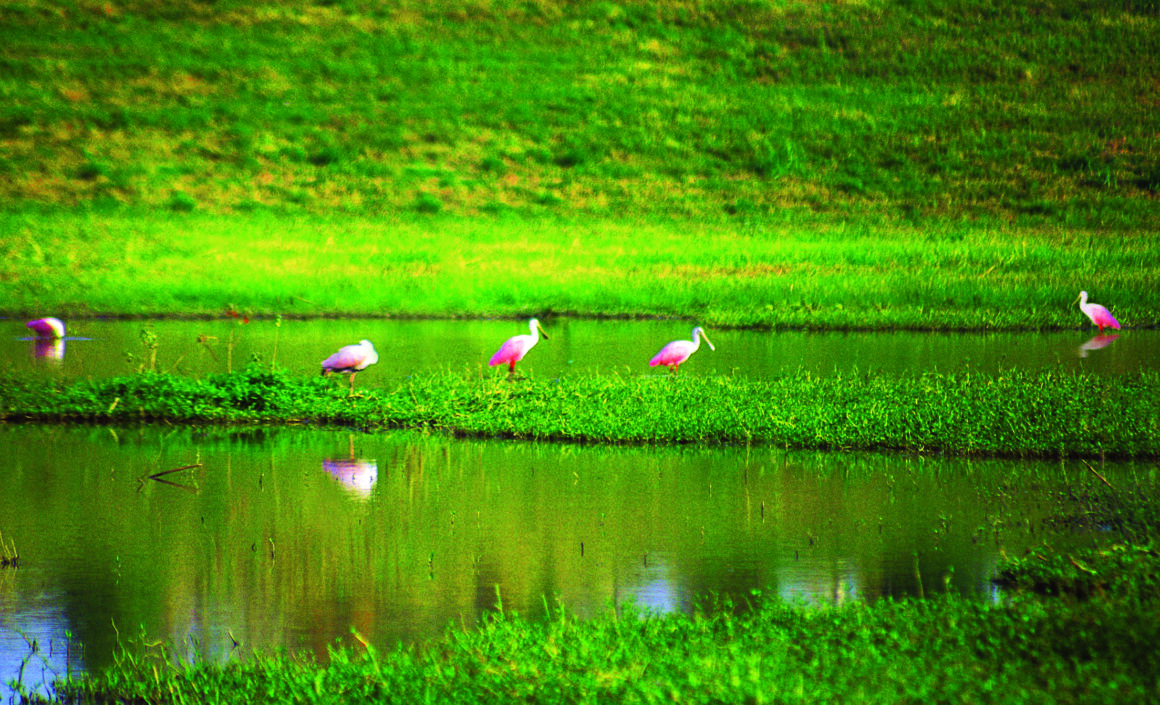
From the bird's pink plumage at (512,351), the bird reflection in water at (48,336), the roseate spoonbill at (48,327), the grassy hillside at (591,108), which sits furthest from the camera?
the grassy hillside at (591,108)

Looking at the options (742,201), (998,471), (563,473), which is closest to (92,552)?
(563,473)

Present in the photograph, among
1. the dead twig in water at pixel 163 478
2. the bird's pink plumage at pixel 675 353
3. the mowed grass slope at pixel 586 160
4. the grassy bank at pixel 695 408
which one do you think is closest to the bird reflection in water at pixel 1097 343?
the mowed grass slope at pixel 586 160

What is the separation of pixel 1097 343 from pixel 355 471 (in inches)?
649

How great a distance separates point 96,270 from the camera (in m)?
31.9

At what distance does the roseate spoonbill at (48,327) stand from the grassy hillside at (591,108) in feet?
64.8

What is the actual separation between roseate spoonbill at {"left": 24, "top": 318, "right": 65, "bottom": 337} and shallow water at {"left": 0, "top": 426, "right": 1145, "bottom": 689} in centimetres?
958

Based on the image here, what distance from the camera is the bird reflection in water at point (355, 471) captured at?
42.4ft

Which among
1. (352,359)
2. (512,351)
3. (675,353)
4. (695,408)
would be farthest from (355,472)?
(675,353)

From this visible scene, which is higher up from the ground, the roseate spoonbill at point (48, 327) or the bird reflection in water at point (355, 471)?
the bird reflection in water at point (355, 471)

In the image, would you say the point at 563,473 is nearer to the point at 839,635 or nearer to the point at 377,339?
the point at 839,635

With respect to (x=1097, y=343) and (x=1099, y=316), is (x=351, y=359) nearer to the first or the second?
(x=1097, y=343)

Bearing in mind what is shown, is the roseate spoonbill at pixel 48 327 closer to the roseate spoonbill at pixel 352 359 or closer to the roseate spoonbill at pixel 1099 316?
the roseate spoonbill at pixel 352 359

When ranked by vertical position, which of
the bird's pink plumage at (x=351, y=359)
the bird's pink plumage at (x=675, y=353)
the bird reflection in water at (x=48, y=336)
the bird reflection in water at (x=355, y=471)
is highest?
the bird's pink plumage at (x=351, y=359)

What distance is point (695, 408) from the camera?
51.3 ft
